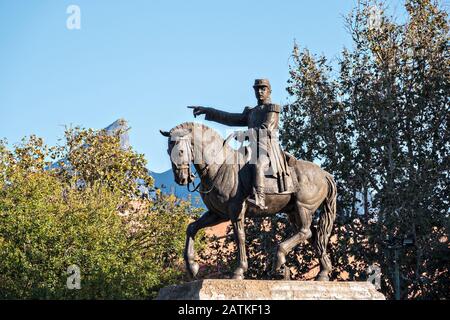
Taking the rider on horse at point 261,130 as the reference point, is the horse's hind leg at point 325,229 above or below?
below

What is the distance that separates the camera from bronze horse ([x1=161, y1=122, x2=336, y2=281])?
1501cm

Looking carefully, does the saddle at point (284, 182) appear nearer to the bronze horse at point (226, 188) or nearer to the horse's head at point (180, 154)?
the bronze horse at point (226, 188)

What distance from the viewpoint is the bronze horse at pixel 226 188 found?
15.0 metres

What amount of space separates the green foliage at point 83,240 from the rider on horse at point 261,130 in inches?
502

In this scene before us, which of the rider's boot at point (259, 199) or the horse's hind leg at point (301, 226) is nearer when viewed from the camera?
the rider's boot at point (259, 199)

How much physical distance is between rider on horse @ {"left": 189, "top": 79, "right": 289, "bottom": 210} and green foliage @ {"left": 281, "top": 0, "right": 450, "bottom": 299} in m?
12.8

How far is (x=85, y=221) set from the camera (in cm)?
3073

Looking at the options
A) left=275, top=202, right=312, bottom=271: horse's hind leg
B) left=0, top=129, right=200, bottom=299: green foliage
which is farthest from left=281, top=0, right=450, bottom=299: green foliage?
left=275, top=202, right=312, bottom=271: horse's hind leg

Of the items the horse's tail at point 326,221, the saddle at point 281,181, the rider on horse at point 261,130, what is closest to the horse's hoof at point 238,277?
the rider on horse at point 261,130

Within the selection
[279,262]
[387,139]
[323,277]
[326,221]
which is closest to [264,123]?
[326,221]

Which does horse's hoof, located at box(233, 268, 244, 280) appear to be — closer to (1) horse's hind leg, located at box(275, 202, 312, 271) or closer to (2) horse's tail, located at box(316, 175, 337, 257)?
(1) horse's hind leg, located at box(275, 202, 312, 271)

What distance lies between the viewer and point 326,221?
1672cm

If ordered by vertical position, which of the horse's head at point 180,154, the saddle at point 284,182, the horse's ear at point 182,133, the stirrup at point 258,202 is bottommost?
the stirrup at point 258,202
